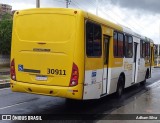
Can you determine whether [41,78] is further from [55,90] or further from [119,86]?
[119,86]

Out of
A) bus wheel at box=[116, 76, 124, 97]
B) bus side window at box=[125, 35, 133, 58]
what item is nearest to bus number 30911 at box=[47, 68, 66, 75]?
bus wheel at box=[116, 76, 124, 97]

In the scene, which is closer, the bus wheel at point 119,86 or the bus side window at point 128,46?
the bus wheel at point 119,86

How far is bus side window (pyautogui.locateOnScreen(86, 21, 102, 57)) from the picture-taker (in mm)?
11219

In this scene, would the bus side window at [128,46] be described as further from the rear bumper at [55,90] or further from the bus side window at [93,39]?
the rear bumper at [55,90]

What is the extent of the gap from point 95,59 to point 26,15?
8.23 feet

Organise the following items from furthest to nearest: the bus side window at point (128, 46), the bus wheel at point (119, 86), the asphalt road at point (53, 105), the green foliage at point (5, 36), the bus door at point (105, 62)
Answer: the green foliage at point (5, 36) → the bus side window at point (128, 46) → the bus wheel at point (119, 86) → the bus door at point (105, 62) → the asphalt road at point (53, 105)

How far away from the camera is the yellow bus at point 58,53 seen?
10.8m

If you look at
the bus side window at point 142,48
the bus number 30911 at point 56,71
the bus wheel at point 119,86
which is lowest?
the bus wheel at point 119,86

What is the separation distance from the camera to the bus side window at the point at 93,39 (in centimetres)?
1122

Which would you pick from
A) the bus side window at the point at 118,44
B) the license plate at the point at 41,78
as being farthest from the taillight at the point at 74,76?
the bus side window at the point at 118,44

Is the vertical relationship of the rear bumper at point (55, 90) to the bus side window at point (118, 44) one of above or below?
below

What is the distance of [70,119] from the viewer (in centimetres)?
1062

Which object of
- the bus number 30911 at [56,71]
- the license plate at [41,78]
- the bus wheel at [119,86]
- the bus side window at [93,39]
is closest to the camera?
the bus number 30911 at [56,71]

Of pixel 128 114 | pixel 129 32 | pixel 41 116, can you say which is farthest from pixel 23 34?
pixel 129 32
